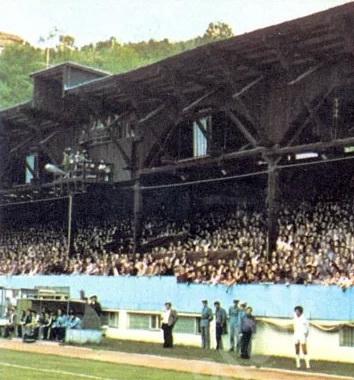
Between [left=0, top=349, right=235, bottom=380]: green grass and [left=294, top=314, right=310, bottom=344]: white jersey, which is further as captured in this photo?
[left=294, top=314, right=310, bottom=344]: white jersey

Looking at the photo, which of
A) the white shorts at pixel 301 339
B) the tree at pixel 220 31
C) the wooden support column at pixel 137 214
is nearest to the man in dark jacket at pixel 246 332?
the white shorts at pixel 301 339

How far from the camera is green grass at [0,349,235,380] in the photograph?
693 inches

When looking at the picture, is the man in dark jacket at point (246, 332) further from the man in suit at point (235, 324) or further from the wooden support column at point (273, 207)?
the wooden support column at point (273, 207)

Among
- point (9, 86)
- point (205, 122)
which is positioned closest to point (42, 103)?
point (205, 122)

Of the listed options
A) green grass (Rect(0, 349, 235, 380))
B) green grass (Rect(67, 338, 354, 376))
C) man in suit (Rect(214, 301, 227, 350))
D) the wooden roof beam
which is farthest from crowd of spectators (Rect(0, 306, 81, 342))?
the wooden roof beam

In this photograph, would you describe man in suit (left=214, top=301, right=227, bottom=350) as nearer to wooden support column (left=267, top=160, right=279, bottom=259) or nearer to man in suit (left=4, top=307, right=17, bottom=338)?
wooden support column (left=267, top=160, right=279, bottom=259)

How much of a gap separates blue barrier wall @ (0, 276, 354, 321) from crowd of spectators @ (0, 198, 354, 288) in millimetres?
290

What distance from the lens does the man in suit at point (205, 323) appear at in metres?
27.1

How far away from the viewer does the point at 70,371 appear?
18.9 metres

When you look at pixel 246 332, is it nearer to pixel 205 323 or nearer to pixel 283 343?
pixel 283 343

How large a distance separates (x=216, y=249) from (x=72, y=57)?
42750 mm

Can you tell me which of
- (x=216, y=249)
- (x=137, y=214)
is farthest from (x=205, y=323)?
(x=137, y=214)

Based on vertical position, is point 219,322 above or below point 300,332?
above

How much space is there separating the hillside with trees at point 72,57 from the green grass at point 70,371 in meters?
28.6
